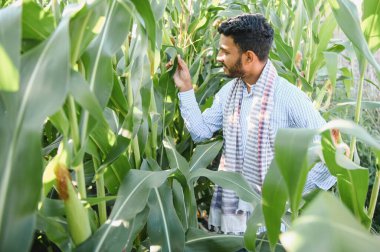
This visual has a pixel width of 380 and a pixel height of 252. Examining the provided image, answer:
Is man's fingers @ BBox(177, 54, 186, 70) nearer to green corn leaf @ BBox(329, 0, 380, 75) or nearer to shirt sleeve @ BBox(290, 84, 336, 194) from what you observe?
shirt sleeve @ BBox(290, 84, 336, 194)

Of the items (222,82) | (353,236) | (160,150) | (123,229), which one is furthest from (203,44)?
(353,236)

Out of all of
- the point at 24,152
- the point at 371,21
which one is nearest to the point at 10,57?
the point at 24,152

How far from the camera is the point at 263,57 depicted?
1.32 metres

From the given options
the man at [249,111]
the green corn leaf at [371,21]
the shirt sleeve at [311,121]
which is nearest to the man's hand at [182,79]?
the man at [249,111]

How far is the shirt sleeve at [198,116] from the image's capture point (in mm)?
1373

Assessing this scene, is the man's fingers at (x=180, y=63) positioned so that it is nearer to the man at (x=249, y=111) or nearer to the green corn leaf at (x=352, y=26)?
the man at (x=249, y=111)

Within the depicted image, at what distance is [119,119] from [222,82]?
105 cm

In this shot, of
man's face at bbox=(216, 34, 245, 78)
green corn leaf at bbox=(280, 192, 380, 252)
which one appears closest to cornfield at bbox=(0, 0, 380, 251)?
green corn leaf at bbox=(280, 192, 380, 252)

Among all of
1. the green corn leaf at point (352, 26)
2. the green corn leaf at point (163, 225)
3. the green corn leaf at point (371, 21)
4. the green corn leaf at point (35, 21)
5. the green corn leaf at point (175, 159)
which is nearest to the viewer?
the green corn leaf at point (35, 21)

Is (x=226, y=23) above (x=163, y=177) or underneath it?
above

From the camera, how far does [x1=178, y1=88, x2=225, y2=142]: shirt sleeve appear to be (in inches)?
54.1

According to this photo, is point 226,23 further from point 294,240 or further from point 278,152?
point 294,240

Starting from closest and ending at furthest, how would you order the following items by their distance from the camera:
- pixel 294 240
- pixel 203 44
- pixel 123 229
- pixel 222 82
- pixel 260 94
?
pixel 294 240
pixel 123 229
pixel 260 94
pixel 222 82
pixel 203 44

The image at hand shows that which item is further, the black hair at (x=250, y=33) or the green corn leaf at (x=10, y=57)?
the black hair at (x=250, y=33)
